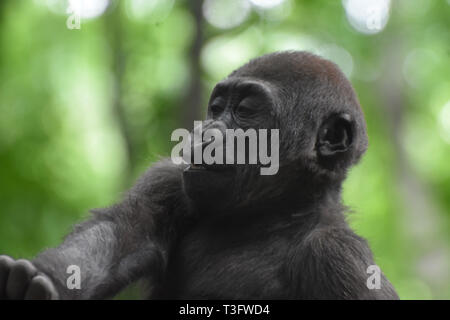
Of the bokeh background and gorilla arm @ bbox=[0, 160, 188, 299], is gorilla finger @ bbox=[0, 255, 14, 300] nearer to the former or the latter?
gorilla arm @ bbox=[0, 160, 188, 299]

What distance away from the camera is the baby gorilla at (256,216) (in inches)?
119

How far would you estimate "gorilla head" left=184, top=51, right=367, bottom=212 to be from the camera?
10.9 feet

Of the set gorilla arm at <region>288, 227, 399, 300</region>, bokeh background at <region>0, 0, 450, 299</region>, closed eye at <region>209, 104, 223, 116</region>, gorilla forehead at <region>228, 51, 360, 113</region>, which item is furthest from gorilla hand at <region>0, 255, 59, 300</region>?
bokeh background at <region>0, 0, 450, 299</region>

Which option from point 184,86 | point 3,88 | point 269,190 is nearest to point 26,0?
point 3,88

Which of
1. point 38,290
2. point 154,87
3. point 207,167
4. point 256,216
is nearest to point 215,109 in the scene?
point 207,167

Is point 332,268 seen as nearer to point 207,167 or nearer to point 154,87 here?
point 207,167

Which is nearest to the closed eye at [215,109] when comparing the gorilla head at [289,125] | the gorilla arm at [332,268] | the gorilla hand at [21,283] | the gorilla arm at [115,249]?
the gorilla head at [289,125]

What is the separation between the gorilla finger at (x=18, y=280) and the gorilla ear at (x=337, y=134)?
1.68 metres

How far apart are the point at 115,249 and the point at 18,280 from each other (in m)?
0.74

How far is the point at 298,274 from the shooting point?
304 cm

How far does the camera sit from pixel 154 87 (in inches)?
328

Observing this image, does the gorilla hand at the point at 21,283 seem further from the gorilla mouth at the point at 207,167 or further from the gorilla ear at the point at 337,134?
the gorilla ear at the point at 337,134

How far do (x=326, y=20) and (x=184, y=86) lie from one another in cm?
485
